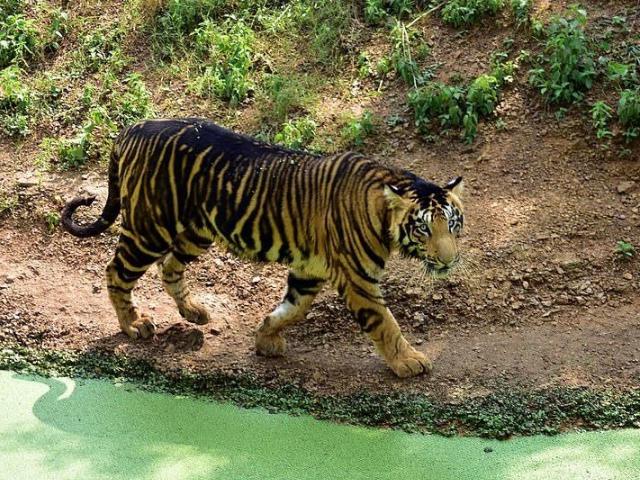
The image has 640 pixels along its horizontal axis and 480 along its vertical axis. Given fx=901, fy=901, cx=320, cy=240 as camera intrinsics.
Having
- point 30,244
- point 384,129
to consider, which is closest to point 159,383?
point 30,244

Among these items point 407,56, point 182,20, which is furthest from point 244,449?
point 182,20

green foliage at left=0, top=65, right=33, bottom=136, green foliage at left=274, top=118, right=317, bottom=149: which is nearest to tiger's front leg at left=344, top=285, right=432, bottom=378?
green foliage at left=274, top=118, right=317, bottom=149

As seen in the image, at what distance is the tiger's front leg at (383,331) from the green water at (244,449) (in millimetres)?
583

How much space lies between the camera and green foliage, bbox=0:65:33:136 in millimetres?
9203

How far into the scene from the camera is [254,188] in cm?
616

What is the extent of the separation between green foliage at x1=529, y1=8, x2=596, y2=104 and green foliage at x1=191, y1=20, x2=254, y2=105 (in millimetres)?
2884

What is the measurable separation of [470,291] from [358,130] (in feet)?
6.83

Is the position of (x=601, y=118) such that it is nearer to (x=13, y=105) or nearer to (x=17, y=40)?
(x=13, y=105)

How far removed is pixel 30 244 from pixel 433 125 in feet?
12.3

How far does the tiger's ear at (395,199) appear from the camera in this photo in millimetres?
5578

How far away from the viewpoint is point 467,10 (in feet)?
28.7

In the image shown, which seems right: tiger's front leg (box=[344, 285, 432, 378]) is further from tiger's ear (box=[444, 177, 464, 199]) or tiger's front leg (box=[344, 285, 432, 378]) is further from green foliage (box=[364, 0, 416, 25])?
green foliage (box=[364, 0, 416, 25])

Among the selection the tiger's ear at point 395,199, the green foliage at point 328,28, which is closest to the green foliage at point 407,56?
the green foliage at point 328,28

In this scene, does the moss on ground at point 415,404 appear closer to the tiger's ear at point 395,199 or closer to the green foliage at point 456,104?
the tiger's ear at point 395,199
